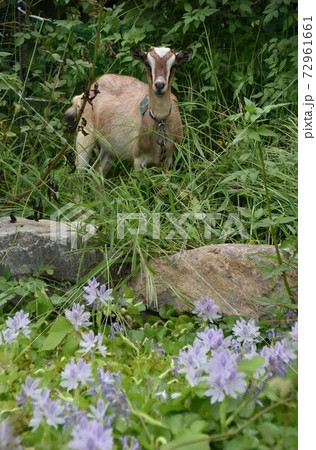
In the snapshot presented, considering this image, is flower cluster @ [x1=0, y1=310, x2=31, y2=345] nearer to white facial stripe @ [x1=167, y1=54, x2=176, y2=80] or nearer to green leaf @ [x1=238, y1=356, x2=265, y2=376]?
green leaf @ [x1=238, y1=356, x2=265, y2=376]

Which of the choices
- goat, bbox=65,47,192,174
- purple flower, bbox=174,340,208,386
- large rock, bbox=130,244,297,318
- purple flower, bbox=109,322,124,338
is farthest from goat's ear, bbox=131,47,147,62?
purple flower, bbox=174,340,208,386

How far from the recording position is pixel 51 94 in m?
4.68

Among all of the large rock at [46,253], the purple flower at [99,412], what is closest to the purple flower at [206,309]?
the large rock at [46,253]

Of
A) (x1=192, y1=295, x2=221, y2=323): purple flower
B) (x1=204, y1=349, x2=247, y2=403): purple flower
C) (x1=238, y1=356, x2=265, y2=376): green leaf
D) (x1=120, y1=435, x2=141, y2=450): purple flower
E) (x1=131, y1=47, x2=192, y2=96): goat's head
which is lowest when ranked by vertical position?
(x1=192, y1=295, x2=221, y2=323): purple flower

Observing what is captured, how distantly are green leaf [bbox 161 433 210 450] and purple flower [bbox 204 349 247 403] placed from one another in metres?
0.10

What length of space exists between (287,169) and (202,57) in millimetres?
2272

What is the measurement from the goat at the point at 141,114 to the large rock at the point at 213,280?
157 centimetres

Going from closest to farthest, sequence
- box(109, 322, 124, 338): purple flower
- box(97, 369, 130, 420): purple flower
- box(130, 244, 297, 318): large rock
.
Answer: box(97, 369, 130, 420): purple flower → box(109, 322, 124, 338): purple flower → box(130, 244, 297, 318): large rock

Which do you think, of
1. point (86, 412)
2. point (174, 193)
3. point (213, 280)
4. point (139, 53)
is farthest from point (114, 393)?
point (139, 53)

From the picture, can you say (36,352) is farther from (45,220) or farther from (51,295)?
(45,220)

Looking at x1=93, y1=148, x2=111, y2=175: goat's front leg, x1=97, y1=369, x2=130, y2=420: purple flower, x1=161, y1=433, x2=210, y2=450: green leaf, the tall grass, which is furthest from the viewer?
x1=93, y1=148, x2=111, y2=175: goat's front leg

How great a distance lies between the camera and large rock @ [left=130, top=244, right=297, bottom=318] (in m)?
3.93

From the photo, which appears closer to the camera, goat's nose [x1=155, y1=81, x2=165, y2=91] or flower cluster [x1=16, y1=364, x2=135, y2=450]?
flower cluster [x1=16, y1=364, x2=135, y2=450]

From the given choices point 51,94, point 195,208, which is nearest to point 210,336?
point 195,208
